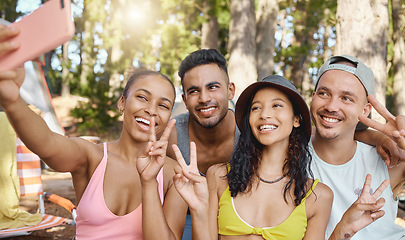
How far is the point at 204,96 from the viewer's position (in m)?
3.14

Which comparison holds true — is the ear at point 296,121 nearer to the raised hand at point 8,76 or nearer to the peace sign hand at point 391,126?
the peace sign hand at point 391,126

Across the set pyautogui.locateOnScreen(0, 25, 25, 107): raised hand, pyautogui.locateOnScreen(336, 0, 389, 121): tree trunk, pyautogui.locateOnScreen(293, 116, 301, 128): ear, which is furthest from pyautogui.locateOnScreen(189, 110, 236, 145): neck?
pyautogui.locateOnScreen(0, 25, 25, 107): raised hand

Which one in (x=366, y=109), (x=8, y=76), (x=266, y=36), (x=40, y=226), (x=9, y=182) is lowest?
(x=40, y=226)

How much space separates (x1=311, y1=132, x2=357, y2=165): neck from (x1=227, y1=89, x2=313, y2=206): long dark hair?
0.86ft

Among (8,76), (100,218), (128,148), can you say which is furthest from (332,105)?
(8,76)

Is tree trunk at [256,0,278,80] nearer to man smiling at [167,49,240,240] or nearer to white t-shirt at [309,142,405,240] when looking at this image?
man smiling at [167,49,240,240]

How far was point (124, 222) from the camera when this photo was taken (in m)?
2.15

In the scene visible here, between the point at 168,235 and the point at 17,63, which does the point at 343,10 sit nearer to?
→ the point at 168,235

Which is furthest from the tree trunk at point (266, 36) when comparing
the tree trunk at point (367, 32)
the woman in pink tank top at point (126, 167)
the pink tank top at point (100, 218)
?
the pink tank top at point (100, 218)

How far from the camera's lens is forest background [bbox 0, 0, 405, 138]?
4.16 m

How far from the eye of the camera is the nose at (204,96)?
10.3 feet

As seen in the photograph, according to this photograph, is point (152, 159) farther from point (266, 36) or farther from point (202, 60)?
point (266, 36)

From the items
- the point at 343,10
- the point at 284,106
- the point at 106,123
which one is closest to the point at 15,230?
the point at 284,106

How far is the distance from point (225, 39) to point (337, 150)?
11486 mm
